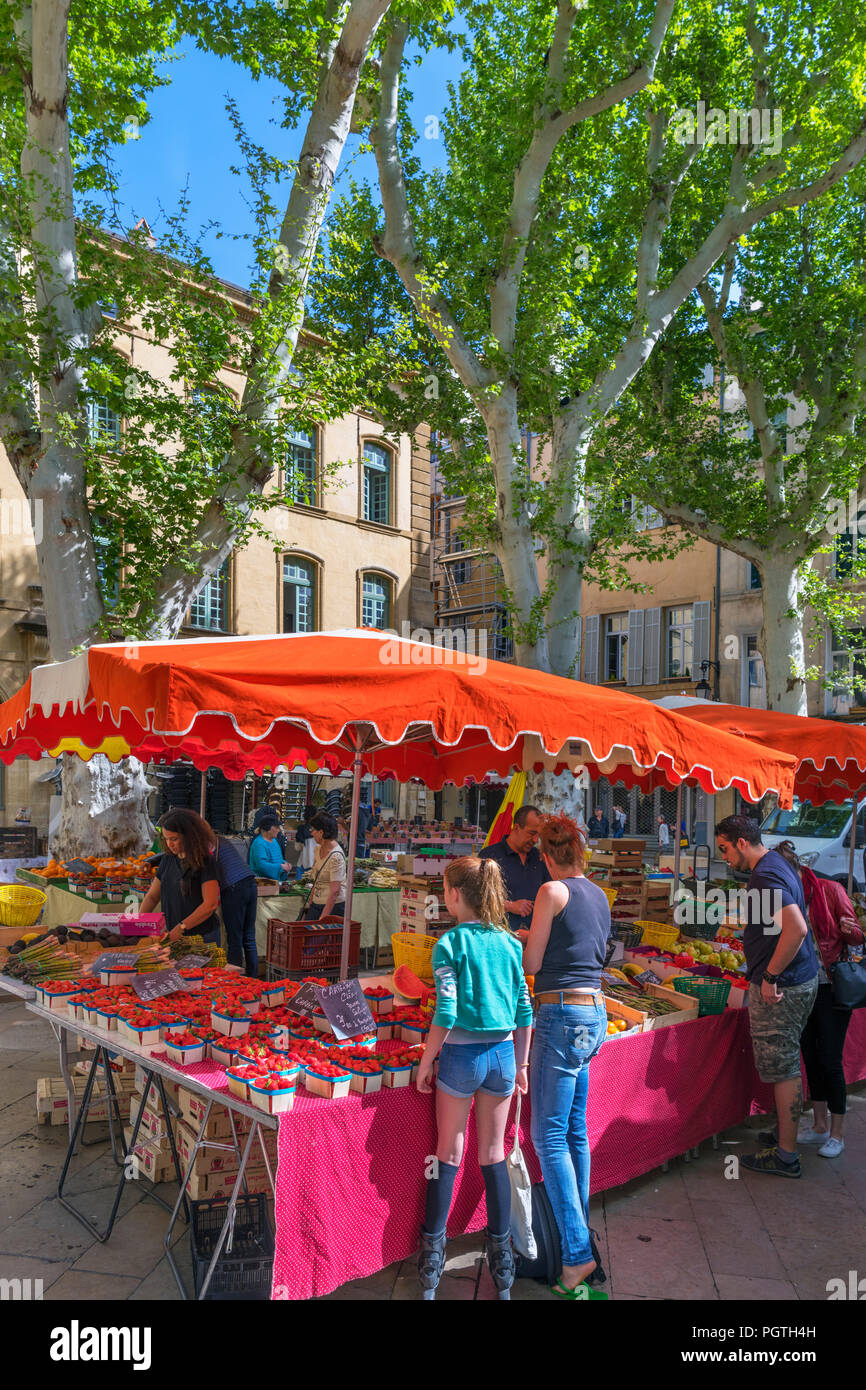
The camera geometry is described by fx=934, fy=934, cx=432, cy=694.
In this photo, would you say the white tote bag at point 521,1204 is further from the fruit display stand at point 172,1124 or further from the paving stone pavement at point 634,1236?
the fruit display stand at point 172,1124

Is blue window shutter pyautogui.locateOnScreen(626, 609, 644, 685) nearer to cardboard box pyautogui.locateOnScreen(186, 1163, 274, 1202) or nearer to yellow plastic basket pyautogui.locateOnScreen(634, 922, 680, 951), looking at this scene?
yellow plastic basket pyautogui.locateOnScreen(634, 922, 680, 951)

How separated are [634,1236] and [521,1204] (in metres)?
0.86

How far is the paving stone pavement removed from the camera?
12.8 ft

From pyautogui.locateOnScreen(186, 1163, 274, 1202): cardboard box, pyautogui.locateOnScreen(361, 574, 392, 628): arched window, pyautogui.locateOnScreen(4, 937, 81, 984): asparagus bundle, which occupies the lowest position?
pyautogui.locateOnScreen(186, 1163, 274, 1202): cardboard box

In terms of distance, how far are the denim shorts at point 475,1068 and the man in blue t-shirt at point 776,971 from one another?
1879mm

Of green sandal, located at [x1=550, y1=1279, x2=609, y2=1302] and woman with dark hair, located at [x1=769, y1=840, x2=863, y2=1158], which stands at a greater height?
woman with dark hair, located at [x1=769, y1=840, x2=863, y2=1158]

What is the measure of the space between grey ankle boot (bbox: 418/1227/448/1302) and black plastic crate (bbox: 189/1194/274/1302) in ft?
1.94

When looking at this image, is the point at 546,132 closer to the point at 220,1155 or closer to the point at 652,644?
the point at 220,1155

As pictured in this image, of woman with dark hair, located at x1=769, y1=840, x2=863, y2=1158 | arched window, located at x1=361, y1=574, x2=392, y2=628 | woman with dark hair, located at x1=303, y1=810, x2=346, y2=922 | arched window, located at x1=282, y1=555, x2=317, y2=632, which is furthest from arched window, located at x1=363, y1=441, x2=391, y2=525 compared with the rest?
woman with dark hair, located at x1=769, y1=840, x2=863, y2=1158

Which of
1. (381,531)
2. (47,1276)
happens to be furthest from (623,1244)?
(381,531)

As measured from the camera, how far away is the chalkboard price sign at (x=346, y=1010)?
411 centimetres

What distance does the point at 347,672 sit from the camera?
14.3 feet

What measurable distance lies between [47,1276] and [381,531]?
24.6m
